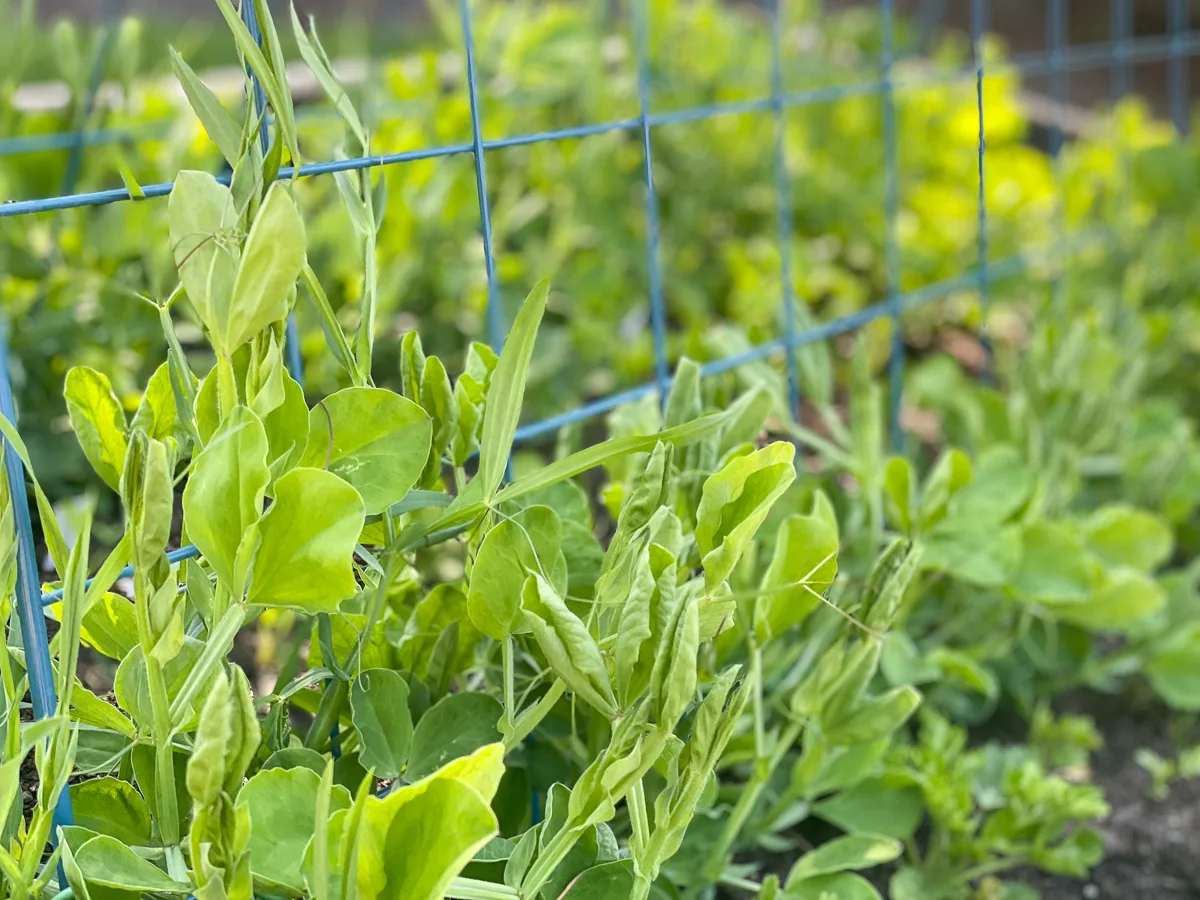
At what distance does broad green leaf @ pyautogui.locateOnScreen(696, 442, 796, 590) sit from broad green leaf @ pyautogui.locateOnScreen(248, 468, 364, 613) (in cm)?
16

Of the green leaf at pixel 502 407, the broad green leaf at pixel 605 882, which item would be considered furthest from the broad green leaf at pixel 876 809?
the green leaf at pixel 502 407

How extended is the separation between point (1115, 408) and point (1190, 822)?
388 millimetres

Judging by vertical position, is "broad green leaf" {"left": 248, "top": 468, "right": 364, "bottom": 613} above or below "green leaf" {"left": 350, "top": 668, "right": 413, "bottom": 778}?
above

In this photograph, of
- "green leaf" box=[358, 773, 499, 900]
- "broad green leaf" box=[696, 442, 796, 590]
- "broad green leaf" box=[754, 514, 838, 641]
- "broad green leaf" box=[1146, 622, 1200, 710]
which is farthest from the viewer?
"broad green leaf" box=[1146, 622, 1200, 710]

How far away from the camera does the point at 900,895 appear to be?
32.4 inches

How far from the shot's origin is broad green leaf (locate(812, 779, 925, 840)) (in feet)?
2.67

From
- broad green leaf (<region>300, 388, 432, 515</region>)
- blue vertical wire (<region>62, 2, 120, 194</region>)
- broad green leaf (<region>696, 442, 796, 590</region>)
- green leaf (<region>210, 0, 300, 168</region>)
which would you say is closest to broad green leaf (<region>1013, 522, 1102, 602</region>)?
broad green leaf (<region>696, 442, 796, 590</region>)

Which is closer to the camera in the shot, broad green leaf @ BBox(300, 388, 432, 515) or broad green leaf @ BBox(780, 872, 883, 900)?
broad green leaf @ BBox(300, 388, 432, 515)

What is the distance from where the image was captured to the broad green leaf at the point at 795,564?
0.66 m

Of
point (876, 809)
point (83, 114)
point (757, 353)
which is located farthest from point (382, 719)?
point (83, 114)

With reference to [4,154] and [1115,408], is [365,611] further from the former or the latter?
[4,154]

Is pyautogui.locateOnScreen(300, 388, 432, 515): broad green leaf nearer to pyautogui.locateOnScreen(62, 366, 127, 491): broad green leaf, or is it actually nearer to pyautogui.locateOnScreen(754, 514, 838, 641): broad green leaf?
pyautogui.locateOnScreen(62, 366, 127, 491): broad green leaf

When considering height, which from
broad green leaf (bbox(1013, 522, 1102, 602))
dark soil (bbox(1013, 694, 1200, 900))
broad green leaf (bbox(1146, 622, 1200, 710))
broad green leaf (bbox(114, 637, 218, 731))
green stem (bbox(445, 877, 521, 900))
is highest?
broad green leaf (bbox(114, 637, 218, 731))

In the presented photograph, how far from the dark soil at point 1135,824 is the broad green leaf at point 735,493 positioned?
21.6 inches
